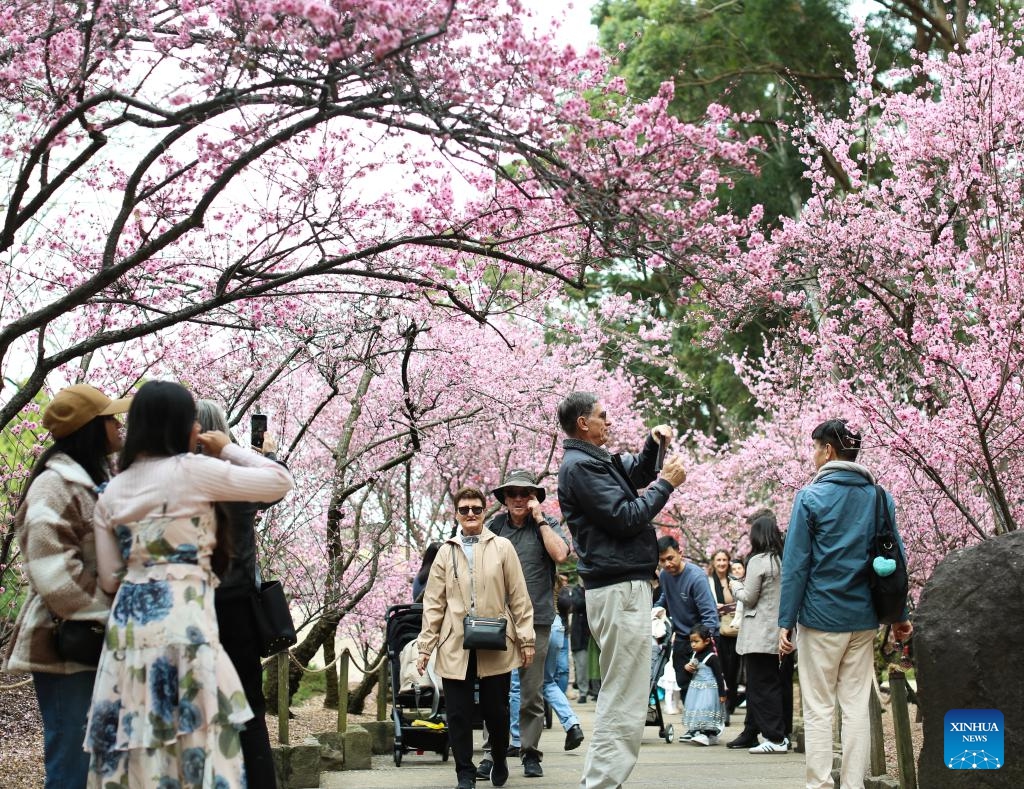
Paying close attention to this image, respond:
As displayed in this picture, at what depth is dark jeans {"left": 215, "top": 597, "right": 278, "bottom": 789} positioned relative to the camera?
16.3 ft

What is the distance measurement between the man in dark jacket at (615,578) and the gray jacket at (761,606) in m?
3.80

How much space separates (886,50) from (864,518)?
1693cm

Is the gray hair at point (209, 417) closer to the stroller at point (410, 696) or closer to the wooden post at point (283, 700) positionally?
the wooden post at point (283, 700)

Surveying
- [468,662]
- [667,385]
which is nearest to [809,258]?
[468,662]

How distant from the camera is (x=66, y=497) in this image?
429 centimetres

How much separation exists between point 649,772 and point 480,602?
192 cm

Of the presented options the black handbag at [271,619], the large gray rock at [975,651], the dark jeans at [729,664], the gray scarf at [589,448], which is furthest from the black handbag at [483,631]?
the dark jeans at [729,664]

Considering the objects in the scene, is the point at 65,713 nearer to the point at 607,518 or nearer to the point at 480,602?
the point at 607,518

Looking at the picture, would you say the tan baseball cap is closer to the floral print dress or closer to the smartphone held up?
the floral print dress

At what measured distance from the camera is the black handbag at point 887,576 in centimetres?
605

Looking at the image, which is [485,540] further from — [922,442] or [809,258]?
[809,258]

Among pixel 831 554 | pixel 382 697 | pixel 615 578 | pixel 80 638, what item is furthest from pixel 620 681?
pixel 382 697

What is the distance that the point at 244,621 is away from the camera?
5020mm

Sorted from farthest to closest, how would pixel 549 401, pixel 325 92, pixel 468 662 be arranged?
pixel 549 401 < pixel 468 662 < pixel 325 92
